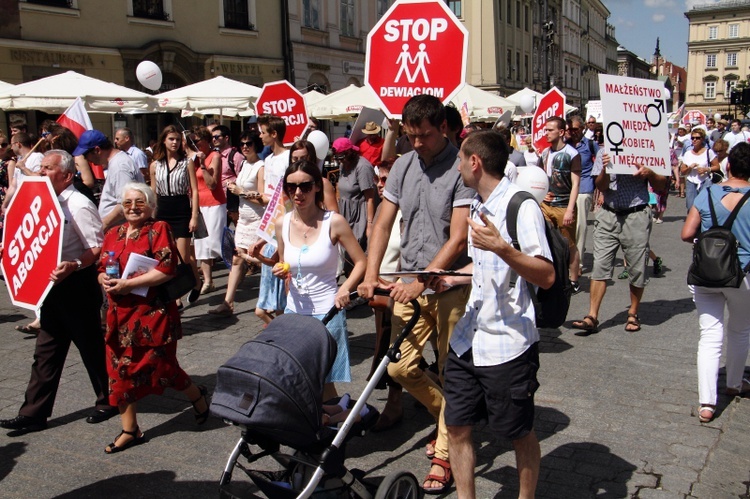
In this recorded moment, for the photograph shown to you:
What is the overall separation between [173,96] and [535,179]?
436 inches

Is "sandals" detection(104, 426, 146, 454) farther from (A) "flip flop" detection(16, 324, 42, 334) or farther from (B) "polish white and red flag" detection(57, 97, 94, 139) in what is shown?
(B) "polish white and red flag" detection(57, 97, 94, 139)

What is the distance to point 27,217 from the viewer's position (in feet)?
14.5

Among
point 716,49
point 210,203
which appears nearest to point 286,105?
point 210,203

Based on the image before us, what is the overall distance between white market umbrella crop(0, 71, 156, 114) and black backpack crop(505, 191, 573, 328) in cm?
1118

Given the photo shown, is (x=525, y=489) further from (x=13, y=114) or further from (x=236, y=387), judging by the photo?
(x=13, y=114)

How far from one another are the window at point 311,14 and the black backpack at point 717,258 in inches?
1076

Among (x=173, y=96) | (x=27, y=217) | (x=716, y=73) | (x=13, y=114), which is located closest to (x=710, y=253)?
(x=27, y=217)

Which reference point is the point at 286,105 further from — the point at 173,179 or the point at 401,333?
the point at 401,333

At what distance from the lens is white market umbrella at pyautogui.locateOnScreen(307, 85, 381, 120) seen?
17.9 meters

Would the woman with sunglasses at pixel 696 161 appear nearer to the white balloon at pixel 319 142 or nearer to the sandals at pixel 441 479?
the white balloon at pixel 319 142

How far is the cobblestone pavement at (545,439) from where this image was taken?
167 inches

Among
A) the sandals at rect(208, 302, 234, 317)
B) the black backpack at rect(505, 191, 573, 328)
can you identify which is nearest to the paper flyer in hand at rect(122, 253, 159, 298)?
the black backpack at rect(505, 191, 573, 328)

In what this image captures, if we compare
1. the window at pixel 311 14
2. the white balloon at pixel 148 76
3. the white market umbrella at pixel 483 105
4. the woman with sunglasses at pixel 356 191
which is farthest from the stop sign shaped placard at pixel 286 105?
the window at pixel 311 14

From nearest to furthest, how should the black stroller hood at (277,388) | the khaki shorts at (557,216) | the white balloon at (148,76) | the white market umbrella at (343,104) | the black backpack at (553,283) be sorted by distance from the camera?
1. the black stroller hood at (277,388)
2. the black backpack at (553,283)
3. the khaki shorts at (557,216)
4. the white balloon at (148,76)
5. the white market umbrella at (343,104)
